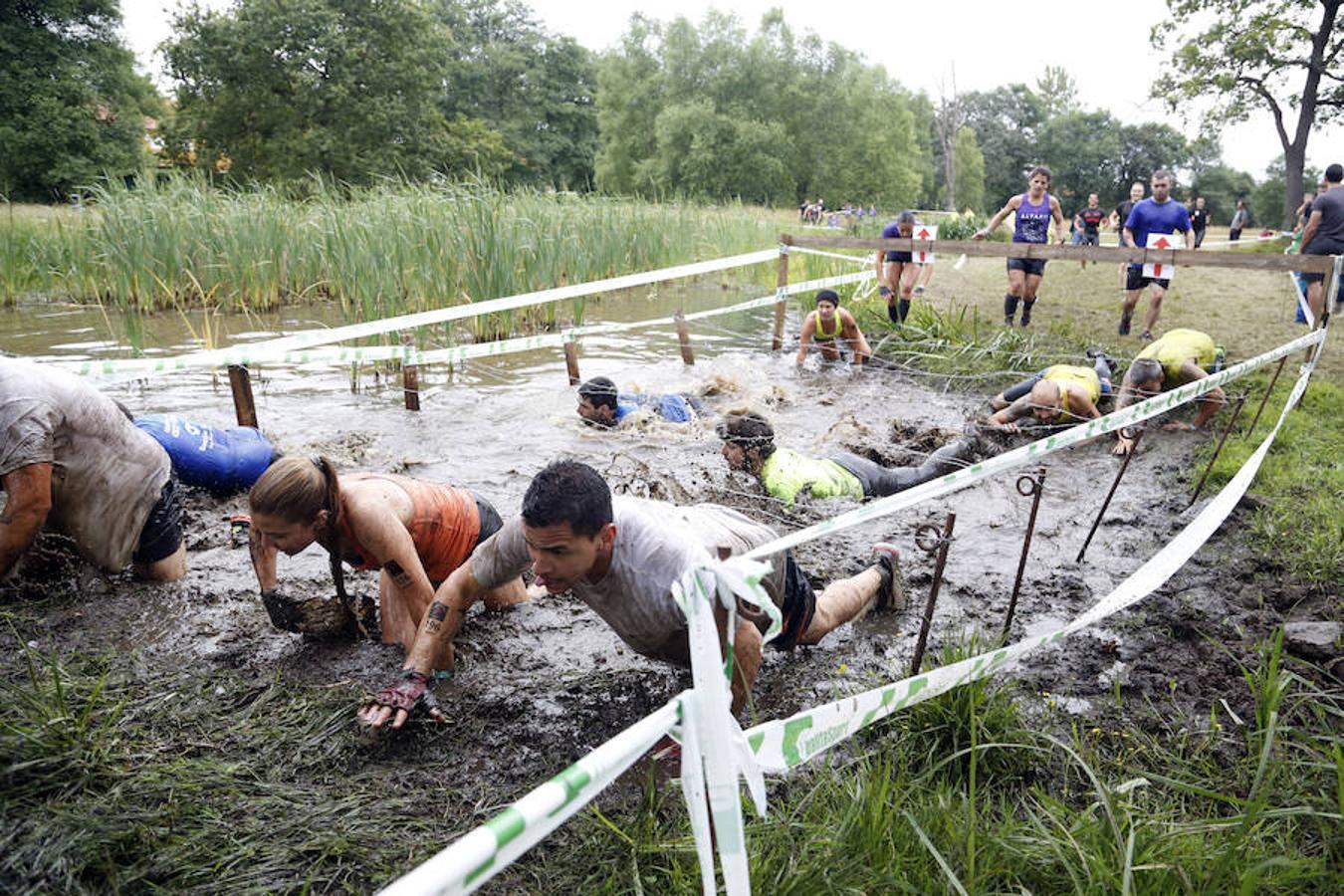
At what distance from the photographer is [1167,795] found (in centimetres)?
241

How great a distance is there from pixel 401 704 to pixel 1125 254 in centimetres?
732

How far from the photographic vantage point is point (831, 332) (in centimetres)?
901

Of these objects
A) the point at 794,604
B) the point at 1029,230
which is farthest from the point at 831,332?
the point at 794,604

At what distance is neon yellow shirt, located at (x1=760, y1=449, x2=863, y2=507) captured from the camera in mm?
5168

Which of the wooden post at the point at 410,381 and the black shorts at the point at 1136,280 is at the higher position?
the black shorts at the point at 1136,280

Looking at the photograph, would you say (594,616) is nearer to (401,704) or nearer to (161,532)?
(401,704)

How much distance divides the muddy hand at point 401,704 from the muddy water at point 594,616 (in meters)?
0.10

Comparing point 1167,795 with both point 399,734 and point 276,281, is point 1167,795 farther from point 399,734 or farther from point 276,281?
point 276,281

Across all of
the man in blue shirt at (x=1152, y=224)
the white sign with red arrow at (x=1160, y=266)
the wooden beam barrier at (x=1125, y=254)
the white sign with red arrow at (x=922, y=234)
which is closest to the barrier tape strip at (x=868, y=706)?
the wooden beam barrier at (x=1125, y=254)

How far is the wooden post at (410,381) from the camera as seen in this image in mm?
6848

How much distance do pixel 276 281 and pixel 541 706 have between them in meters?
8.08

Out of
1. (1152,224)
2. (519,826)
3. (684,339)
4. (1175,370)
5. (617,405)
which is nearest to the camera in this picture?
(519,826)

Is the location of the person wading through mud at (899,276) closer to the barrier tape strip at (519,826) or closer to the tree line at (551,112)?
the tree line at (551,112)

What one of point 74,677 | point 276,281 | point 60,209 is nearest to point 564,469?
point 74,677
